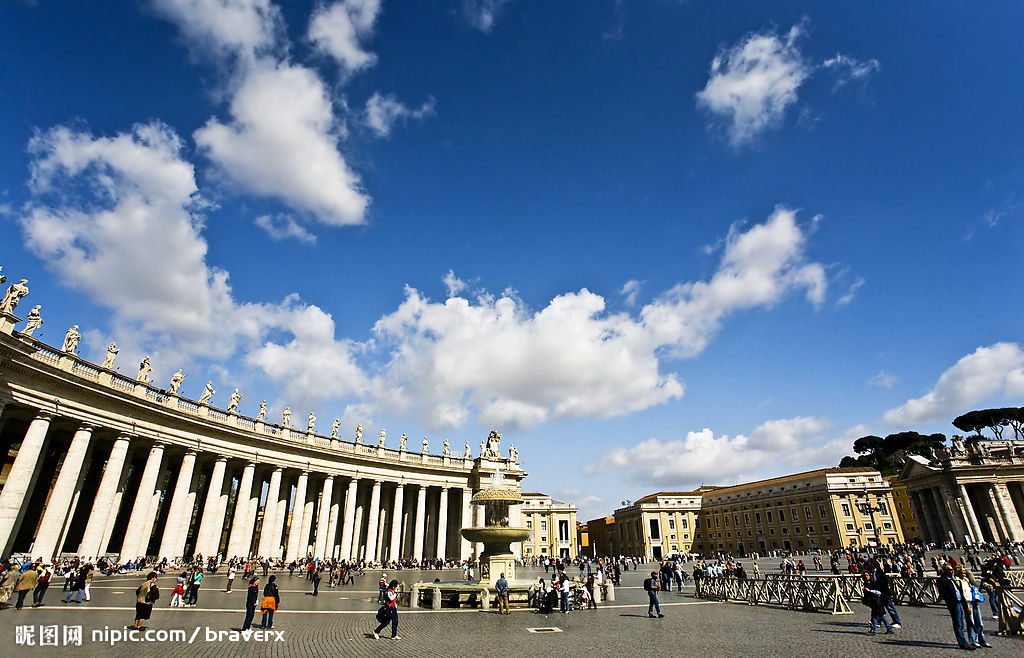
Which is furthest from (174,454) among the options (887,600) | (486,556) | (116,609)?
(887,600)

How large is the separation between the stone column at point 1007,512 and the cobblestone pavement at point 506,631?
221 feet

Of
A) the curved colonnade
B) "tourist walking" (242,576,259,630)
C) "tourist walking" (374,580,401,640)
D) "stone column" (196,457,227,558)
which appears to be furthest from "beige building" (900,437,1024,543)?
"stone column" (196,457,227,558)

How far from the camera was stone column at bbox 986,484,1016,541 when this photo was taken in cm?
6347

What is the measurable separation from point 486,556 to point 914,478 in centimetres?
7712

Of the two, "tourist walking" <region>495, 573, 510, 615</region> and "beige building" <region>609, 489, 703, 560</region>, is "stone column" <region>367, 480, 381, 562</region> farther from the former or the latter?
"beige building" <region>609, 489, 703, 560</region>

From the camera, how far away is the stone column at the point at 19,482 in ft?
80.3

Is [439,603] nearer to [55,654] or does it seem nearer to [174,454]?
[55,654]

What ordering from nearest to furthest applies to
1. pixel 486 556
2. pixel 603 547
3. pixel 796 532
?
1. pixel 486 556
2. pixel 796 532
3. pixel 603 547

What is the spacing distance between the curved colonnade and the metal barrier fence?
106ft

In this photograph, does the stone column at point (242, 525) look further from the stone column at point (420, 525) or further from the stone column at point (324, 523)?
the stone column at point (420, 525)

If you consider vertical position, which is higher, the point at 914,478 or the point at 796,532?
the point at 914,478

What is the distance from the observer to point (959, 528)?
6406cm

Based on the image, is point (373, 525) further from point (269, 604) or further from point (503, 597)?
point (269, 604)

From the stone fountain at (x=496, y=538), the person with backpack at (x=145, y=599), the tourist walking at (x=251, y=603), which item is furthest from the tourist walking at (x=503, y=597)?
the person with backpack at (x=145, y=599)
